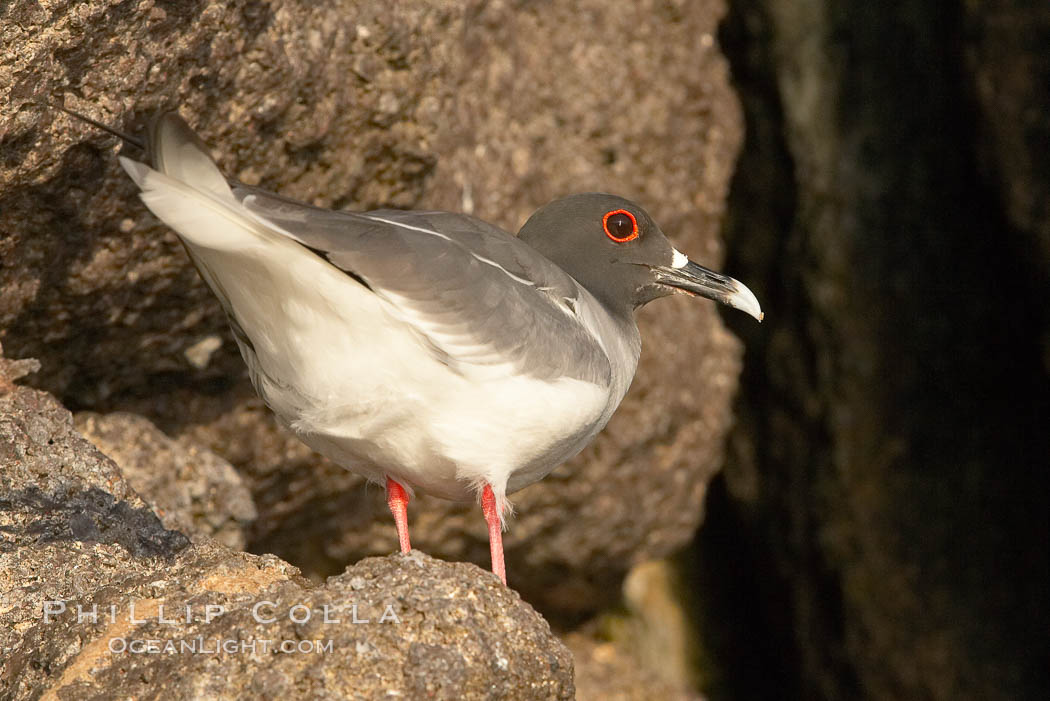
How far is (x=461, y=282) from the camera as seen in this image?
3498 mm

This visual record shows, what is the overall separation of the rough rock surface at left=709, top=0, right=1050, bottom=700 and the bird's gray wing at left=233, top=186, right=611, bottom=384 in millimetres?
3301

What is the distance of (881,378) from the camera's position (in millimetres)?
6809

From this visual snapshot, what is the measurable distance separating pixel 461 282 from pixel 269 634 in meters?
1.10

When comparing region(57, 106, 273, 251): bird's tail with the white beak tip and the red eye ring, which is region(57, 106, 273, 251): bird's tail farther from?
the white beak tip

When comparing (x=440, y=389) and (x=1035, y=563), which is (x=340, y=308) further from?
(x=1035, y=563)

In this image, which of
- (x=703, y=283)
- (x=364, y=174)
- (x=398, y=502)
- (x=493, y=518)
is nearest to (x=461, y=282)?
(x=493, y=518)

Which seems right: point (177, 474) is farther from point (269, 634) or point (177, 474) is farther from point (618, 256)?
point (269, 634)

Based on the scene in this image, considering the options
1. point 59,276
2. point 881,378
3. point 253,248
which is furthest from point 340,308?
point 881,378

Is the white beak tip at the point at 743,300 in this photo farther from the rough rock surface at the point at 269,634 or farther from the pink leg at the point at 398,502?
the rough rock surface at the point at 269,634

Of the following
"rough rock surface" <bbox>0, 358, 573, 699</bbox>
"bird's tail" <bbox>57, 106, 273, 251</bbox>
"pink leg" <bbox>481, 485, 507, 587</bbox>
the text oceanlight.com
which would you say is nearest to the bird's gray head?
"pink leg" <bbox>481, 485, 507, 587</bbox>

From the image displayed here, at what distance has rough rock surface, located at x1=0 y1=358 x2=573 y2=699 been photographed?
111 inches

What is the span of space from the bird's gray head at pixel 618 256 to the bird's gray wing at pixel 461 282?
0.38 meters

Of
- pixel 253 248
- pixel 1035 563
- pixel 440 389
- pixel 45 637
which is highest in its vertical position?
pixel 253 248

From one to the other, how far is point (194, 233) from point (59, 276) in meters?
1.43
